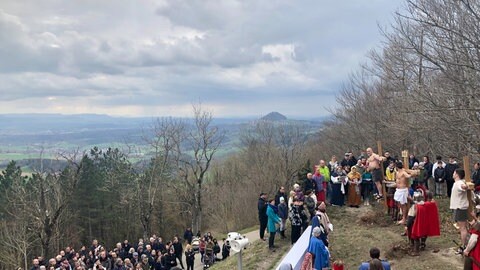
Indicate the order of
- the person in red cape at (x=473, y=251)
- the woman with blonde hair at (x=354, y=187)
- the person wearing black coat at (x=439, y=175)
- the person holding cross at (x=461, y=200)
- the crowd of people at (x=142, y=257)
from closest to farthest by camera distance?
the person in red cape at (x=473, y=251) < the person holding cross at (x=461, y=200) < the person wearing black coat at (x=439, y=175) < the woman with blonde hair at (x=354, y=187) < the crowd of people at (x=142, y=257)

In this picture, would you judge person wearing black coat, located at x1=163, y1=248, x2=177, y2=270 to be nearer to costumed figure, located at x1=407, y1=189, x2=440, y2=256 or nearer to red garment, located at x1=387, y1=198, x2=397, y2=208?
red garment, located at x1=387, y1=198, x2=397, y2=208

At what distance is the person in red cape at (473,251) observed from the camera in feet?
25.7

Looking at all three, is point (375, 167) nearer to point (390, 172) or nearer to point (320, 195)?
point (390, 172)

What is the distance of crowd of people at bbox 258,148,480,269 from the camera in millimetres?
9719

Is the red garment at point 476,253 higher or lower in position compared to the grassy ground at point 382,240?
higher

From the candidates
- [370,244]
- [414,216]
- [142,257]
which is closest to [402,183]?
[414,216]

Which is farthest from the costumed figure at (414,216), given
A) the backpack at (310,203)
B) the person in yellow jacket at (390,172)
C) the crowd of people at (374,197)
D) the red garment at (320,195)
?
the red garment at (320,195)

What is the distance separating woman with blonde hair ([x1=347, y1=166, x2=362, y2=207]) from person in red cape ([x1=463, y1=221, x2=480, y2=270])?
7267 millimetres

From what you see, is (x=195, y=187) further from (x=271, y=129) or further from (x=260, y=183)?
(x=271, y=129)

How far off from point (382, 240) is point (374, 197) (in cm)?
372

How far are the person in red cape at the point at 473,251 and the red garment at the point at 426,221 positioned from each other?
Answer: 2.38 metres

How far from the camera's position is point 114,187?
141 feet

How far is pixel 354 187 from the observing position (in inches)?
614

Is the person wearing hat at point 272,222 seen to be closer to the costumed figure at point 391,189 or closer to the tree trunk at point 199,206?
the costumed figure at point 391,189
